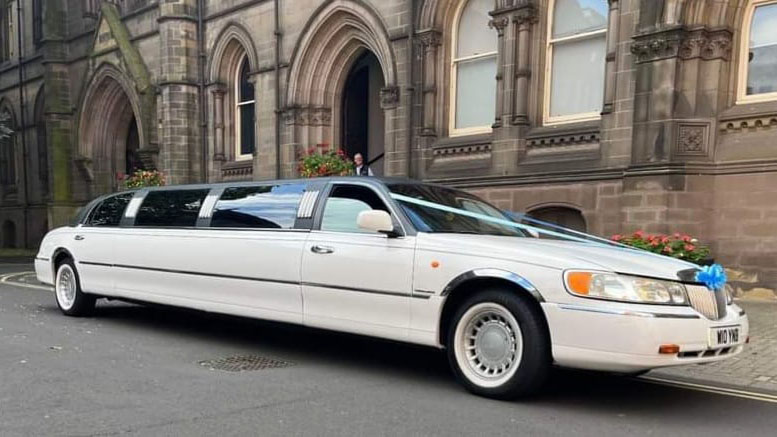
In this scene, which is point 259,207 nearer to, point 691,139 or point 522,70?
point 691,139

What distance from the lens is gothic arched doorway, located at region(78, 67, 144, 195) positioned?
79.5ft

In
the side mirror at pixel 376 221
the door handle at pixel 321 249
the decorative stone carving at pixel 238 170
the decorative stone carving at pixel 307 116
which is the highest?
the decorative stone carving at pixel 307 116

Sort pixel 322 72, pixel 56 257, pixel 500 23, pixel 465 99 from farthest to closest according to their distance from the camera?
1. pixel 322 72
2. pixel 465 99
3. pixel 500 23
4. pixel 56 257

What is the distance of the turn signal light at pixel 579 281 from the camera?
174 inches

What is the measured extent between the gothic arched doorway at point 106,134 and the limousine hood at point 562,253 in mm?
21433

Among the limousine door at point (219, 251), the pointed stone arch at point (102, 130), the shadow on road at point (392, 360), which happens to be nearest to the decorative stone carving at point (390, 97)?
the shadow on road at point (392, 360)

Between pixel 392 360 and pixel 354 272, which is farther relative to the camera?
pixel 392 360

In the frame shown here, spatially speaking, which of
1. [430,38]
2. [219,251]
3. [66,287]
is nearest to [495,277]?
[219,251]

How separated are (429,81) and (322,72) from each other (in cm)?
423

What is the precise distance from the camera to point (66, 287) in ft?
28.5

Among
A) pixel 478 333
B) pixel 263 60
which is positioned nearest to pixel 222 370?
pixel 478 333

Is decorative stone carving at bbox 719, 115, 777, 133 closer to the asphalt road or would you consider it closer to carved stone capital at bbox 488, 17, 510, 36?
carved stone capital at bbox 488, 17, 510, 36

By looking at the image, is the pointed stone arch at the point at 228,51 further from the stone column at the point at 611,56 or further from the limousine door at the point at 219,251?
the limousine door at the point at 219,251

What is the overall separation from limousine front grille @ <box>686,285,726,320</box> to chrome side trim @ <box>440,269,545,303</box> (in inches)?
41.6
